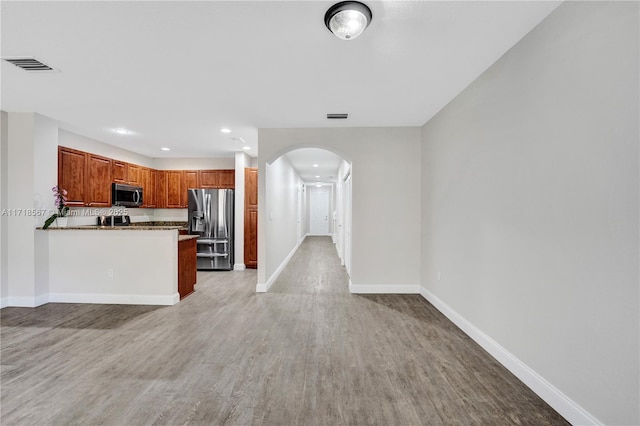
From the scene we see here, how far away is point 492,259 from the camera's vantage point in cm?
248

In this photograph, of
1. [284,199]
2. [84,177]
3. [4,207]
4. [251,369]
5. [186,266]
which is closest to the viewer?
[251,369]

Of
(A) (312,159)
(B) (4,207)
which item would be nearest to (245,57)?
(B) (4,207)

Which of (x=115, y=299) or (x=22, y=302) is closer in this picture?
(x=22, y=302)

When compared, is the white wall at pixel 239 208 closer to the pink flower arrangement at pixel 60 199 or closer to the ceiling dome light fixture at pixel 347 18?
the pink flower arrangement at pixel 60 199

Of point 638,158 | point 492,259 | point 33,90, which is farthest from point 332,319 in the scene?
point 33,90

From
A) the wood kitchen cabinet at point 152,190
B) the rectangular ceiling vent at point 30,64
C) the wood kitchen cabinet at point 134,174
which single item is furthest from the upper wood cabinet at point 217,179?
the rectangular ceiling vent at point 30,64

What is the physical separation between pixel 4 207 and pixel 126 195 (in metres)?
1.96

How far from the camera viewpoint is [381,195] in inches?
170

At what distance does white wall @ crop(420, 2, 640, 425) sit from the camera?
140 centimetres

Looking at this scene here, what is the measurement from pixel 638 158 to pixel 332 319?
2884 mm

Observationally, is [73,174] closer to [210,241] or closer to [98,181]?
[98,181]

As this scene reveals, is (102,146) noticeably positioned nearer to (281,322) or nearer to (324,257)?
(281,322)

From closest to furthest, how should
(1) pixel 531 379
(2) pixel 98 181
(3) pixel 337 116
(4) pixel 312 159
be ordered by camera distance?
(1) pixel 531 379 → (3) pixel 337 116 → (2) pixel 98 181 → (4) pixel 312 159

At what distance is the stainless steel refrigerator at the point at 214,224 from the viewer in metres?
5.98
